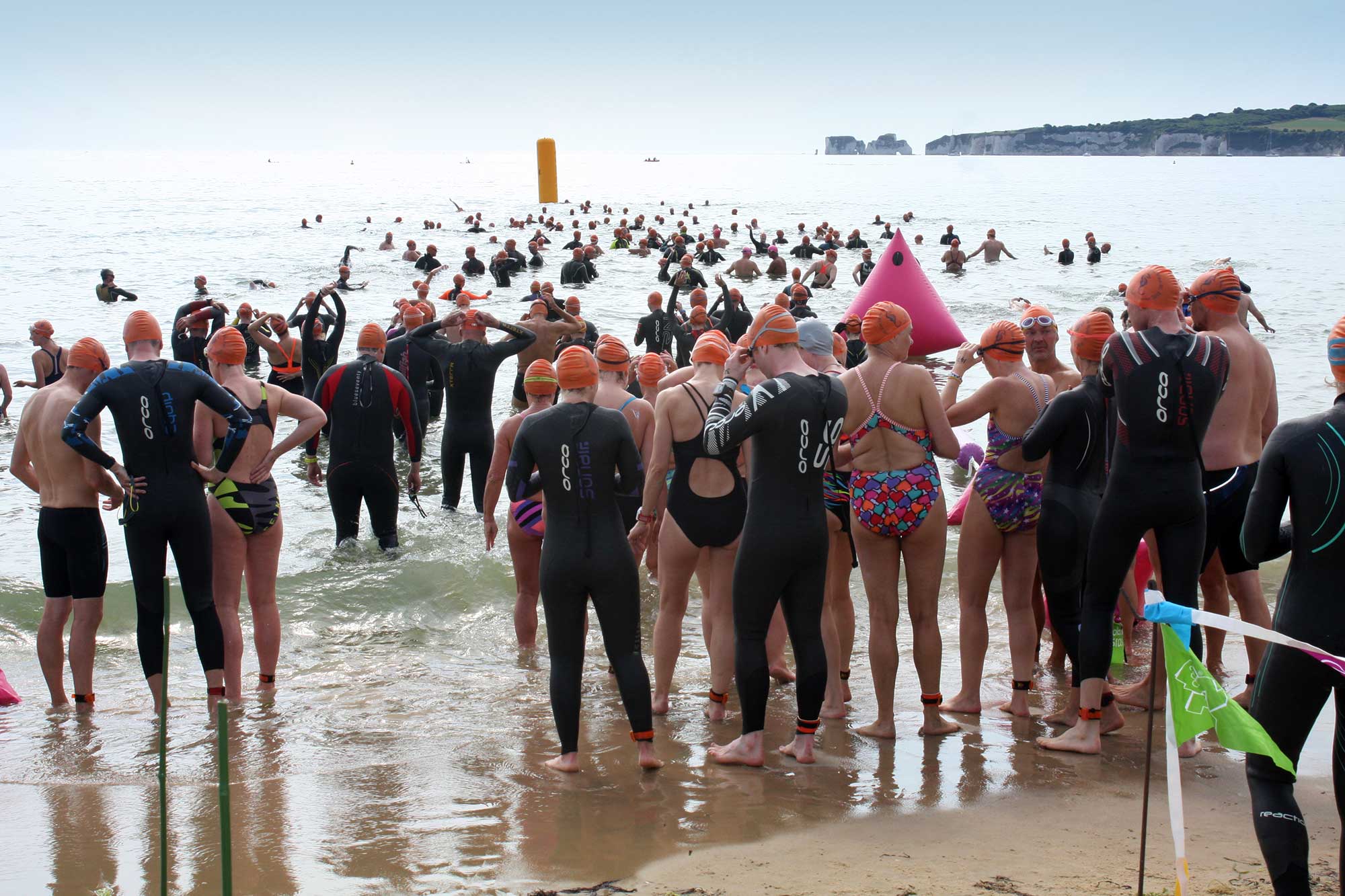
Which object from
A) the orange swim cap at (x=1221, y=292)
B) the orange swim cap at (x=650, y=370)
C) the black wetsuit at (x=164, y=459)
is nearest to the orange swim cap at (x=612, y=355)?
the orange swim cap at (x=650, y=370)

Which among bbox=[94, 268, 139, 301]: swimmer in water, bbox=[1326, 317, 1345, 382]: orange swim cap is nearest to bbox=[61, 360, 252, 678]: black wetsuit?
bbox=[1326, 317, 1345, 382]: orange swim cap

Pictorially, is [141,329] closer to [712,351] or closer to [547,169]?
[712,351]

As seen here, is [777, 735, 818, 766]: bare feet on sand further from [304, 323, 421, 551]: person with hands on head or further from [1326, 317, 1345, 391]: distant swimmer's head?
[304, 323, 421, 551]: person with hands on head

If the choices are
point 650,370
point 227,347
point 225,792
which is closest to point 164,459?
point 227,347

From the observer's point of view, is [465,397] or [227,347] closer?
[227,347]

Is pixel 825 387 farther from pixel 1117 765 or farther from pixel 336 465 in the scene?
pixel 336 465

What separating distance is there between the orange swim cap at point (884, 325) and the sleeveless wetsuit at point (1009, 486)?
62 centimetres

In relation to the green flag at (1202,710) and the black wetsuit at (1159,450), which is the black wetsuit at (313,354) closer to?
the black wetsuit at (1159,450)

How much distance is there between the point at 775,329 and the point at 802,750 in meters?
1.70

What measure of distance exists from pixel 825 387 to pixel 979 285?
2818 cm

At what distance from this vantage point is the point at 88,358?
5297 mm

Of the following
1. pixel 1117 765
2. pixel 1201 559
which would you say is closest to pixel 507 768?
pixel 1117 765

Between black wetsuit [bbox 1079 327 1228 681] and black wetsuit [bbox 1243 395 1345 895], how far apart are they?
1.07m

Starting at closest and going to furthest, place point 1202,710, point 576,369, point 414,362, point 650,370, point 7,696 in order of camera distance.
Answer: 1. point 1202,710
2. point 576,369
3. point 7,696
4. point 650,370
5. point 414,362
